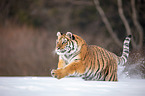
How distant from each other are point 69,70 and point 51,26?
10.4 m

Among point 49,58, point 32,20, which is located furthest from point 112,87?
point 32,20

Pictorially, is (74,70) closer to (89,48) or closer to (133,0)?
(89,48)

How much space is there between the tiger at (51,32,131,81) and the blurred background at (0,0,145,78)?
5.17 metres

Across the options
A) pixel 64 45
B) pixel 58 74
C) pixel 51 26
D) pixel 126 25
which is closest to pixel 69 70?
pixel 58 74

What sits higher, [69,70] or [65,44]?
[65,44]

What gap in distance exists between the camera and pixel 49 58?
806 cm

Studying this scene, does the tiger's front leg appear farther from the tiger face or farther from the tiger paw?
the tiger face

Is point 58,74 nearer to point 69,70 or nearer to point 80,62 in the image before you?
point 69,70

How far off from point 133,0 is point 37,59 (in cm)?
498

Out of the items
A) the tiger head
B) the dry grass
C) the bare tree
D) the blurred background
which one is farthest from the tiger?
the bare tree

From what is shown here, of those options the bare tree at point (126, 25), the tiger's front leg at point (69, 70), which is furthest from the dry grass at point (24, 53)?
the tiger's front leg at point (69, 70)

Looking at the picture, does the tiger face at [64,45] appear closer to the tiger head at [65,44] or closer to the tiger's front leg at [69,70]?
the tiger head at [65,44]

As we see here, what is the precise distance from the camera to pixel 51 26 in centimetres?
1250

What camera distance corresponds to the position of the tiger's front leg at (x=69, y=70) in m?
2.14
